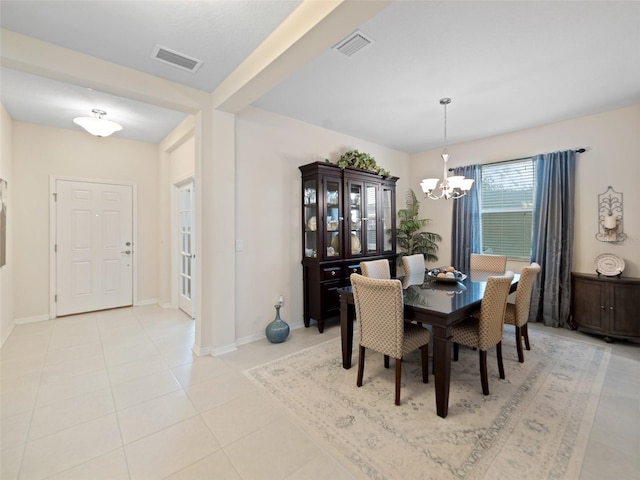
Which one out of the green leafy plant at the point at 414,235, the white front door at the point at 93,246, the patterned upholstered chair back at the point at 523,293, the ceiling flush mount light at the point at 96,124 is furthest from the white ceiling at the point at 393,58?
the patterned upholstered chair back at the point at 523,293

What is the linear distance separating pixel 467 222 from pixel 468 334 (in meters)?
2.85

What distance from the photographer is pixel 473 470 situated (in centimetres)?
156

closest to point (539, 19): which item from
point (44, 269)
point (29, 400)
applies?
point (29, 400)

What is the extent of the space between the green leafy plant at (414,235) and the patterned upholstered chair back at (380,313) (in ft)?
10.0

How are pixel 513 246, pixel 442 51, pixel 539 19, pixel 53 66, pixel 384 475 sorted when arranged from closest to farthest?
1. pixel 384 475
2. pixel 539 19
3. pixel 53 66
4. pixel 442 51
5. pixel 513 246

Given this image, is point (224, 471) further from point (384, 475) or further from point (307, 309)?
point (307, 309)

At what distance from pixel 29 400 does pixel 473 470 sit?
313 centimetres

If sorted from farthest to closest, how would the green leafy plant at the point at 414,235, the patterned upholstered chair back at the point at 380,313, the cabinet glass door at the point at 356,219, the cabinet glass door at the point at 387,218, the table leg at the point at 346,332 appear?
1. the green leafy plant at the point at 414,235
2. the cabinet glass door at the point at 387,218
3. the cabinet glass door at the point at 356,219
4. the table leg at the point at 346,332
5. the patterned upholstered chair back at the point at 380,313

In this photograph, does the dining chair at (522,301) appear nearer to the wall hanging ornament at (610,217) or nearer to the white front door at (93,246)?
the wall hanging ornament at (610,217)

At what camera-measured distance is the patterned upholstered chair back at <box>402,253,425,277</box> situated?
3.71m

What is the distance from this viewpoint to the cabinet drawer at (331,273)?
3676 millimetres

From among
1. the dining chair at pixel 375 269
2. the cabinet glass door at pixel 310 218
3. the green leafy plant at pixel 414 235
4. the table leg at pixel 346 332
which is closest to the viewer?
the table leg at pixel 346 332

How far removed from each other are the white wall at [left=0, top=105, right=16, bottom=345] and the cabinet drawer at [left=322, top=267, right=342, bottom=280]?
12.1 ft

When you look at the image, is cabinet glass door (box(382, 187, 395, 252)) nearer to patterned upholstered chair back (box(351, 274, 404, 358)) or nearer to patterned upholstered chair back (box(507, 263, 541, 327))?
patterned upholstered chair back (box(507, 263, 541, 327))
